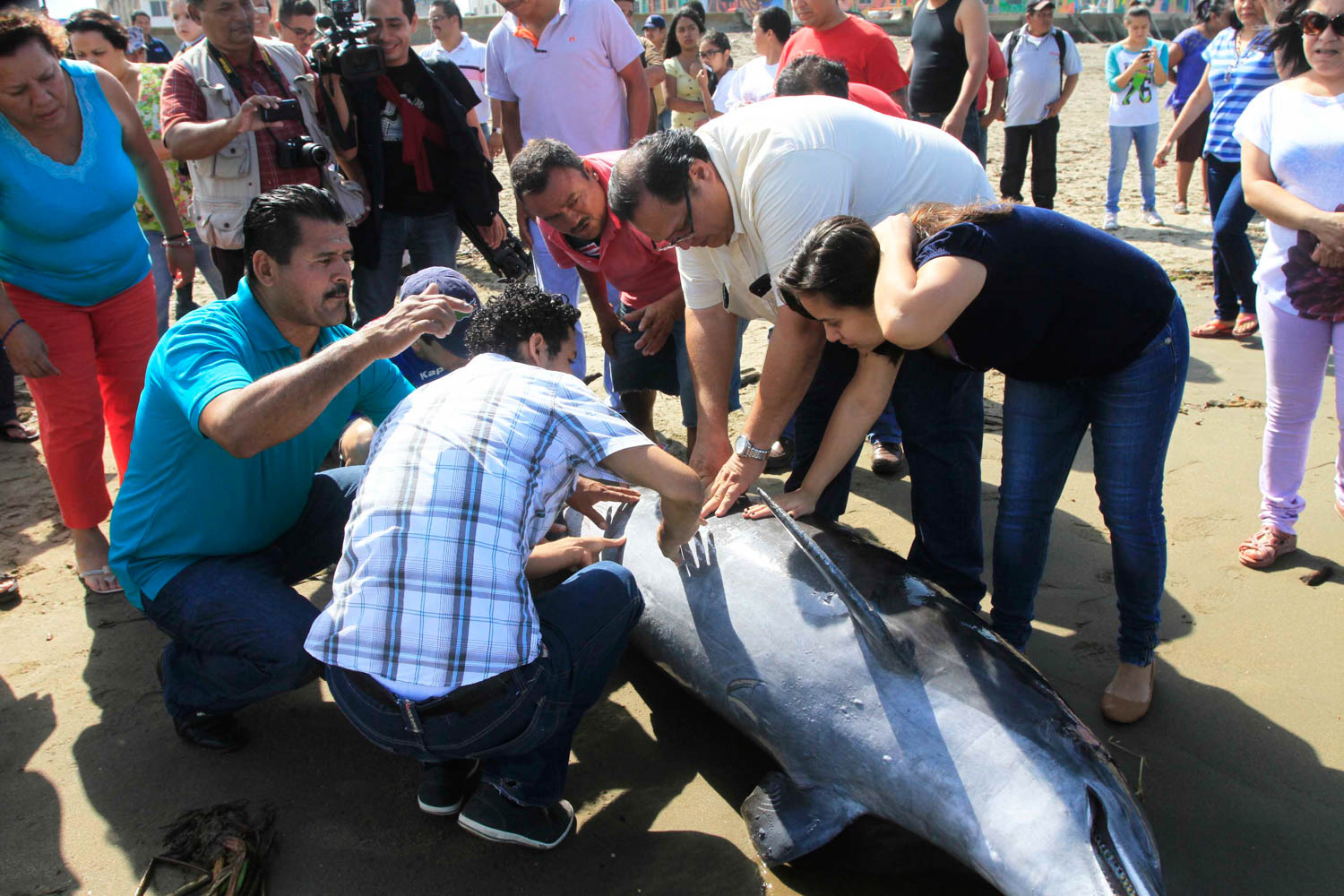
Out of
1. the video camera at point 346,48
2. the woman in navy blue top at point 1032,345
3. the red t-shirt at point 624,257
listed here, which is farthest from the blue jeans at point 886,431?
the video camera at point 346,48

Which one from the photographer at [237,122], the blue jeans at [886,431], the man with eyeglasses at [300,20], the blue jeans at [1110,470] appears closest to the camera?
the blue jeans at [1110,470]

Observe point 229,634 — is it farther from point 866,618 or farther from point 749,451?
point 866,618

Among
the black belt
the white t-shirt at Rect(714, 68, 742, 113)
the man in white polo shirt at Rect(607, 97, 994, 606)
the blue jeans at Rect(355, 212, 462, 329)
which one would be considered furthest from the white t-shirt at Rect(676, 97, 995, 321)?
the white t-shirt at Rect(714, 68, 742, 113)

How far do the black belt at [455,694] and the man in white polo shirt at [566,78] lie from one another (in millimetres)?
2661

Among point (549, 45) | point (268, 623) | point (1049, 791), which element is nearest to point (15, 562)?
point (268, 623)

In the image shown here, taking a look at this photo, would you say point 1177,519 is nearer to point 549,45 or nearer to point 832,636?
point 832,636

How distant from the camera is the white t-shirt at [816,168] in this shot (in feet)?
8.48

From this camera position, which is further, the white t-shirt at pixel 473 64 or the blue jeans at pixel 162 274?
the white t-shirt at pixel 473 64

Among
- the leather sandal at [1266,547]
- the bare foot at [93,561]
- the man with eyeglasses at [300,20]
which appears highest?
the man with eyeglasses at [300,20]

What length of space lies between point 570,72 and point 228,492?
9.86 ft

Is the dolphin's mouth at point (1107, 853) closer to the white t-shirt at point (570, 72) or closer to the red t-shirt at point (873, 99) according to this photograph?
the red t-shirt at point (873, 99)

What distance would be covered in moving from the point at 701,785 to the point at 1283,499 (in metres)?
2.28

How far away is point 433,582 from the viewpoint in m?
2.04

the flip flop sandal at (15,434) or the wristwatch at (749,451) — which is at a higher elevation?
the wristwatch at (749,451)
